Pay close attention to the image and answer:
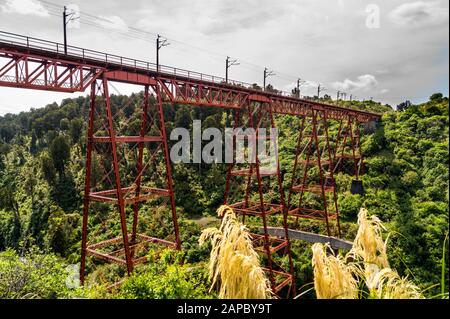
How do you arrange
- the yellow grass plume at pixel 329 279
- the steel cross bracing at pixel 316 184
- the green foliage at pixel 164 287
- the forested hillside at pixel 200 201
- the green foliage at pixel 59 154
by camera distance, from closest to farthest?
the yellow grass plume at pixel 329 279, the green foliage at pixel 164 287, the forested hillside at pixel 200 201, the steel cross bracing at pixel 316 184, the green foliage at pixel 59 154

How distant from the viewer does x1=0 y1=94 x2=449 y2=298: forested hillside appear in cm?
1121

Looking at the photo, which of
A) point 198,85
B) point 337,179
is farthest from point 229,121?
point 198,85

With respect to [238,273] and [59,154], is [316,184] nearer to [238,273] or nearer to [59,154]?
[238,273]

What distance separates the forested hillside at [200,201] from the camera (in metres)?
11.2

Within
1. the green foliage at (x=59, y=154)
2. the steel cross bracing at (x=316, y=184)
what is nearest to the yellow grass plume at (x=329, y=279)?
the steel cross bracing at (x=316, y=184)

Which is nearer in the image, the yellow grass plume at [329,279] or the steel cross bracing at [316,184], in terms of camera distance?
the yellow grass plume at [329,279]

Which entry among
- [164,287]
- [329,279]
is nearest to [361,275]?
[329,279]

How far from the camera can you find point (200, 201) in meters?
35.8

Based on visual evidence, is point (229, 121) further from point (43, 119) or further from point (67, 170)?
point (43, 119)

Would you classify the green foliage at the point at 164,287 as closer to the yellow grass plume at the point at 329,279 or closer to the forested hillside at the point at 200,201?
the forested hillside at the point at 200,201

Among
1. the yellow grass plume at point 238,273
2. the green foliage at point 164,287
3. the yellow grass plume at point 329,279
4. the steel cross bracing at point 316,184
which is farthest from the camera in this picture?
the steel cross bracing at point 316,184
